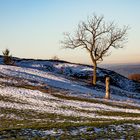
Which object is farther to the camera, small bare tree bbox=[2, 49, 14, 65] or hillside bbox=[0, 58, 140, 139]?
small bare tree bbox=[2, 49, 14, 65]

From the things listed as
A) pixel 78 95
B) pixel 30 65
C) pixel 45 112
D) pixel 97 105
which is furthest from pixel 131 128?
pixel 30 65

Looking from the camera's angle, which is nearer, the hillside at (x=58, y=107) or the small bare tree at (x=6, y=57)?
the hillside at (x=58, y=107)

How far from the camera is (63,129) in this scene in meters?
20.2

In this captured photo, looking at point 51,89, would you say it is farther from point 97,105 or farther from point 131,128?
point 131,128

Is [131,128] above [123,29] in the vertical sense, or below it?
below

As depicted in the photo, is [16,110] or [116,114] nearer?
[16,110]

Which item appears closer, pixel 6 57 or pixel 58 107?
pixel 58 107

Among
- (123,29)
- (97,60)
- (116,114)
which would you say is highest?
(123,29)

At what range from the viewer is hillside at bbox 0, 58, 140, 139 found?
2000 cm

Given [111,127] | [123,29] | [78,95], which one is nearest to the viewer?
[111,127]

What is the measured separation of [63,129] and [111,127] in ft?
9.38

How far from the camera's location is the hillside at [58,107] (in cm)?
2000

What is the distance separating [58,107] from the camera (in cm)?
3862

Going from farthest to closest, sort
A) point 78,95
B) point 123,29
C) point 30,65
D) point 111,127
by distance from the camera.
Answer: point 30,65, point 123,29, point 78,95, point 111,127
